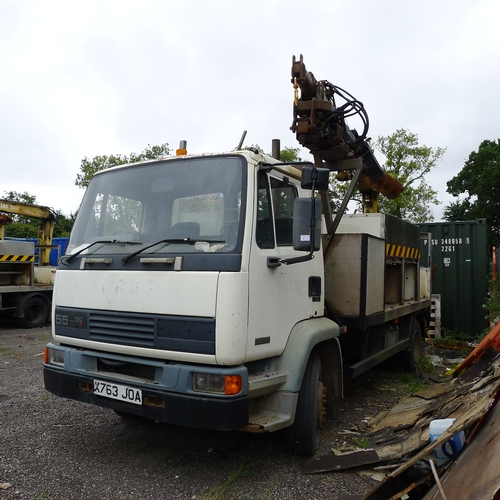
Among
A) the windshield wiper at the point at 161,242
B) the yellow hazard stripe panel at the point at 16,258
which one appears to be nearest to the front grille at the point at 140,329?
the windshield wiper at the point at 161,242

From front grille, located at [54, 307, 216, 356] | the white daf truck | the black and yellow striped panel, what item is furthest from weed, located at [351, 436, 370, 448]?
the black and yellow striped panel

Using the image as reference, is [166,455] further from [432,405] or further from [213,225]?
[432,405]

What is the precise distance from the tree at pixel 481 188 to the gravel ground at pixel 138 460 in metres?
24.1

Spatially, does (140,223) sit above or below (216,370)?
above

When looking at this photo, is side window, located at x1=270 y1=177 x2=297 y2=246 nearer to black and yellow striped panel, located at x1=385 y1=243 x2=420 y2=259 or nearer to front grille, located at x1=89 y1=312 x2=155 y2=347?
front grille, located at x1=89 y1=312 x2=155 y2=347

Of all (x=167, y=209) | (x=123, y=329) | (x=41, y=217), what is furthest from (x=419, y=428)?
(x=41, y=217)

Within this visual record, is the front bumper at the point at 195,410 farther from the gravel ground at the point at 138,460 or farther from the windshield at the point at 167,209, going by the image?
the windshield at the point at 167,209

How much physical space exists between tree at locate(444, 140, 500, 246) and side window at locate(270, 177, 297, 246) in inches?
937

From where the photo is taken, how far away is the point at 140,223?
3.68 metres

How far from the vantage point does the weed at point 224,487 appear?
3.19 metres

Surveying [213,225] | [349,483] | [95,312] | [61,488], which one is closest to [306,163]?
[213,225]

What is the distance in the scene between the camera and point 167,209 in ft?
11.9

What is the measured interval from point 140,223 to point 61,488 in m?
1.95

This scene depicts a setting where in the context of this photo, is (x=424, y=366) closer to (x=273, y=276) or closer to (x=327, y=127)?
(x=327, y=127)
